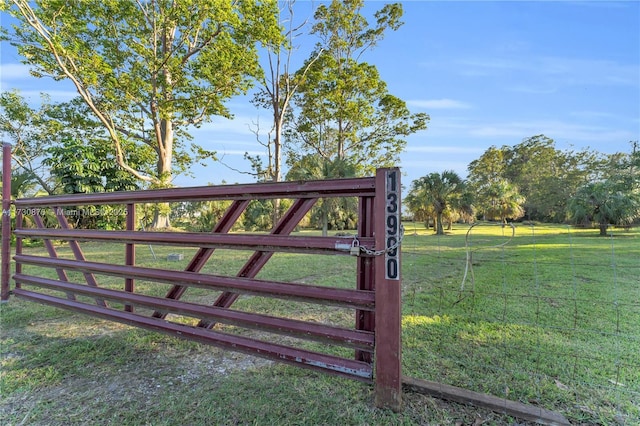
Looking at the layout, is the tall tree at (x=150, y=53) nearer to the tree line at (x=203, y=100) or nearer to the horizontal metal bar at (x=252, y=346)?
the tree line at (x=203, y=100)

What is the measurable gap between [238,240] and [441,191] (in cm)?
1801

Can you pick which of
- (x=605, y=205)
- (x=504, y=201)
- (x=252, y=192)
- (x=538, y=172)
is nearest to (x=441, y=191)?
(x=504, y=201)

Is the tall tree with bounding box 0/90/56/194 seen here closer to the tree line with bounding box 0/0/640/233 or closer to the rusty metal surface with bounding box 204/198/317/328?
the tree line with bounding box 0/0/640/233

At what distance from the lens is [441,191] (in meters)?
18.0

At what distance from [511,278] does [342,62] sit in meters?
20.3

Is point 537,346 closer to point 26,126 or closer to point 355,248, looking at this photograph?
point 355,248

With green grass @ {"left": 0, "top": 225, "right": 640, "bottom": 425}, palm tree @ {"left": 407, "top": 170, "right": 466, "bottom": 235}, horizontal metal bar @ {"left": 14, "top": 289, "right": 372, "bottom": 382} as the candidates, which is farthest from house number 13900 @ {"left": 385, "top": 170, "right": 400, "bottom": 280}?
palm tree @ {"left": 407, "top": 170, "right": 466, "bottom": 235}

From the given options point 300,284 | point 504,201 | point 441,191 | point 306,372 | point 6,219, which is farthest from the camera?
point 504,201

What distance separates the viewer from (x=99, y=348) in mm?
2359

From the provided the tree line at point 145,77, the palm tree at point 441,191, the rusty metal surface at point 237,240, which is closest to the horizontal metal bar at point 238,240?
the rusty metal surface at point 237,240

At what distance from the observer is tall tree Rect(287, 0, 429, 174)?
66.7ft

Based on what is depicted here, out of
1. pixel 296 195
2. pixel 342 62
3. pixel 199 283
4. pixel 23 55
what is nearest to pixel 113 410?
pixel 199 283

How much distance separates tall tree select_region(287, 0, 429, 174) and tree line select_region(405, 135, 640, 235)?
5573 millimetres

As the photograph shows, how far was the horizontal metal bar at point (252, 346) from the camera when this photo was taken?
159 centimetres
